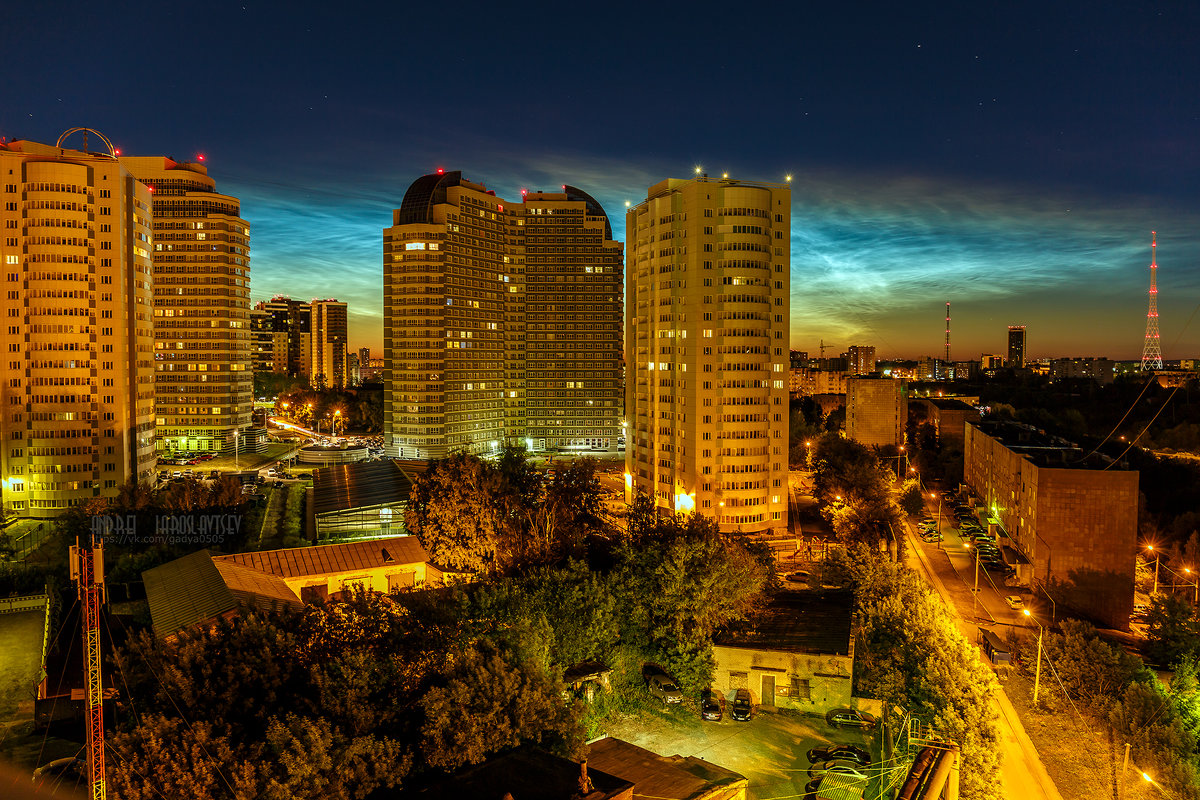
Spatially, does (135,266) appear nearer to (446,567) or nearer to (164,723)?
(446,567)

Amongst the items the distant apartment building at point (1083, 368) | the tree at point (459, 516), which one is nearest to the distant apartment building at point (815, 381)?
the distant apartment building at point (1083, 368)

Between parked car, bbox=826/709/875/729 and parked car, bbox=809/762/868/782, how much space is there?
2.85m

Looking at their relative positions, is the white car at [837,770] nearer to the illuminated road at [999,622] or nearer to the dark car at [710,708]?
the dark car at [710,708]

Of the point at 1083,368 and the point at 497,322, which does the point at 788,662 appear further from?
the point at 1083,368

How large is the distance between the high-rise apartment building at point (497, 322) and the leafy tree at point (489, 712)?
5827cm

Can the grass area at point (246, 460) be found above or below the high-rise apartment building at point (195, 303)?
below

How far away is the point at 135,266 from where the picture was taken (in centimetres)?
5775

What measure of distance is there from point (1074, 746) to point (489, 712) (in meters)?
18.8

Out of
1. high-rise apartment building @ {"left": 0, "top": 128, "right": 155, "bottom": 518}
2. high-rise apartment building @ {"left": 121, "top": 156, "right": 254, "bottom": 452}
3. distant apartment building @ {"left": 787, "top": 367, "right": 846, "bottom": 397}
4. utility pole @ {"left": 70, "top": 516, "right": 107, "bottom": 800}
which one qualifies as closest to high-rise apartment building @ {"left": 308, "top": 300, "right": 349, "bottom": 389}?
high-rise apartment building @ {"left": 121, "top": 156, "right": 254, "bottom": 452}

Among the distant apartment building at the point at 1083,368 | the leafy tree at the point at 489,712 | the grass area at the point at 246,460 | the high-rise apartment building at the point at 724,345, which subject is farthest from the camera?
the distant apartment building at the point at 1083,368

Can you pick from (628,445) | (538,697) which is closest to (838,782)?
(538,697)

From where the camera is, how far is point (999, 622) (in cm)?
3303

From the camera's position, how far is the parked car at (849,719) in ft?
74.8

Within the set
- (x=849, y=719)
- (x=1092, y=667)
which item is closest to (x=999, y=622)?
(x=1092, y=667)
